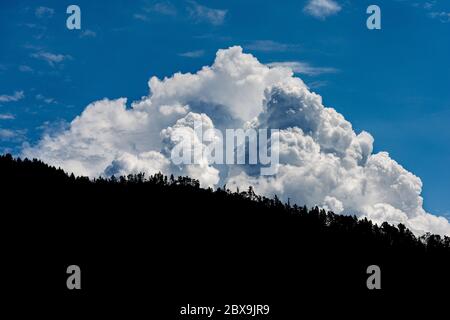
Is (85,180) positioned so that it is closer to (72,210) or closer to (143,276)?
(72,210)

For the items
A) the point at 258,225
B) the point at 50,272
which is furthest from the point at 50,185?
the point at 258,225

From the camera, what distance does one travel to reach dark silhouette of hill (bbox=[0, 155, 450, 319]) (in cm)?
15725

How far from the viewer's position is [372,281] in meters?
168

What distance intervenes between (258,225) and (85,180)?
5837 cm

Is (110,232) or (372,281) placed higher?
(110,232)

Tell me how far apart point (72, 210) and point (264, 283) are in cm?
6064

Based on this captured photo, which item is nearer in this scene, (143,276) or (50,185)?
(143,276)

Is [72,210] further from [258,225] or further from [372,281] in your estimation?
[372,281]

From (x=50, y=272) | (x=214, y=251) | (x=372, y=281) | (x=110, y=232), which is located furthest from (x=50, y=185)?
(x=372, y=281)

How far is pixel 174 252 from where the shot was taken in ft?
577

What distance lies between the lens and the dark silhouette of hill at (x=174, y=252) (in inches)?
6191
